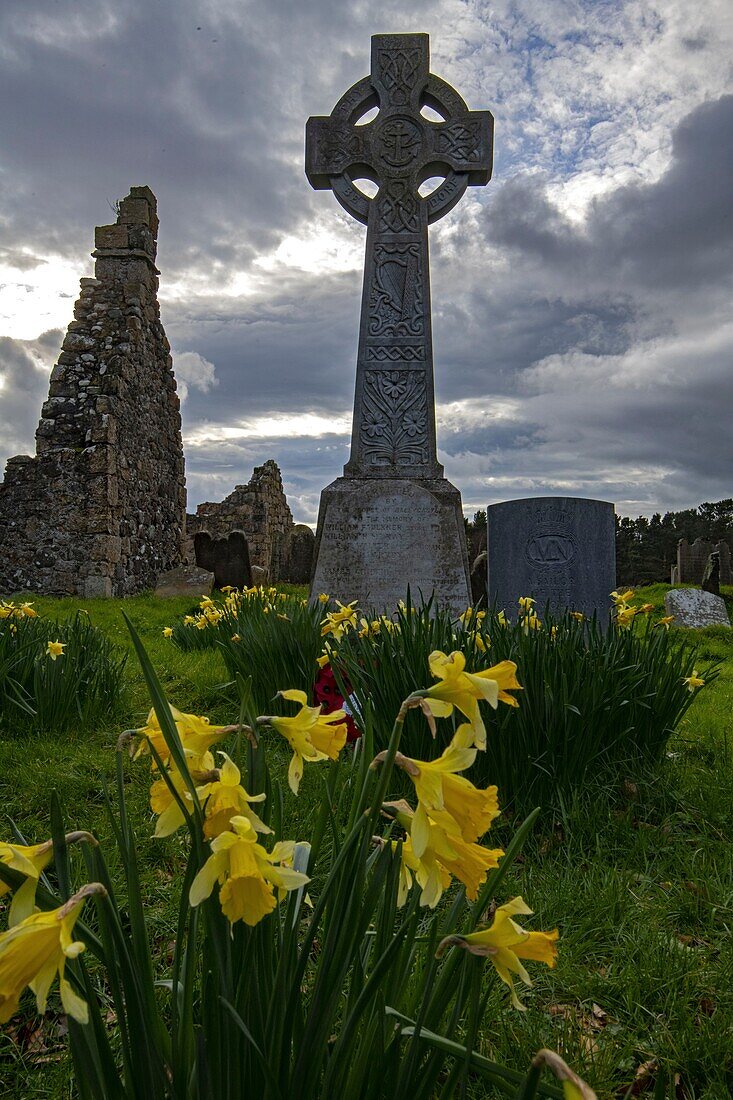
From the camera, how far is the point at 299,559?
47.4 ft

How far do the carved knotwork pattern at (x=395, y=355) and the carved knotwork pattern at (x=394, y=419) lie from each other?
0.11m

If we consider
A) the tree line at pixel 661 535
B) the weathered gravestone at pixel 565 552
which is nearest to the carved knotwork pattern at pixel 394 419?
the weathered gravestone at pixel 565 552

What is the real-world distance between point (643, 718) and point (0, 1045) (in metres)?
2.27

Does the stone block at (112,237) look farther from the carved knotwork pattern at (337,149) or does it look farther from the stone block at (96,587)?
the carved knotwork pattern at (337,149)

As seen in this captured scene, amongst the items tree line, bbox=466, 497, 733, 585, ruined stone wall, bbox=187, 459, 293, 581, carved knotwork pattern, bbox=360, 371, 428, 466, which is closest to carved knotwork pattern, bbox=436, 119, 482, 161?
carved knotwork pattern, bbox=360, 371, 428, 466

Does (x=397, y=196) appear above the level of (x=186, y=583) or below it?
above

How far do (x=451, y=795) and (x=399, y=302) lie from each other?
19.3 feet

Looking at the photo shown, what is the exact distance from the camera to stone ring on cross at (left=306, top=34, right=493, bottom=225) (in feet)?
20.8

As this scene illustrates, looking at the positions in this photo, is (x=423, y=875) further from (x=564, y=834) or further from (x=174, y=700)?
(x=174, y=700)

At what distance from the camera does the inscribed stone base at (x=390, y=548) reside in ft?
18.7

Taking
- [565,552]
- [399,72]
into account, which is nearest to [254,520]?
[399,72]

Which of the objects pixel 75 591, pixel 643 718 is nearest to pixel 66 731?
pixel 643 718

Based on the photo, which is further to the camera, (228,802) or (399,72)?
(399,72)

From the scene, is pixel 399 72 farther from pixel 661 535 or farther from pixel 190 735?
pixel 661 535
